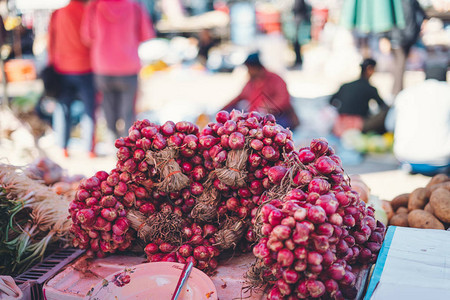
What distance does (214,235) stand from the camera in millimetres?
1611

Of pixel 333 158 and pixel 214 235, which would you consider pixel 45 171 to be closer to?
pixel 214 235

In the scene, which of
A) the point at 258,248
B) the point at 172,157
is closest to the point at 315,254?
the point at 258,248

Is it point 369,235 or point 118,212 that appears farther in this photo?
point 118,212

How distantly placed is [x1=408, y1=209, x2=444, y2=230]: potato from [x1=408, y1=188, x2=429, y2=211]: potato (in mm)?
150

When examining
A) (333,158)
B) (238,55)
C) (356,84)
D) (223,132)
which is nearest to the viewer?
(333,158)

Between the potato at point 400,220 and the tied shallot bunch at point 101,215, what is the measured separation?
1427 mm

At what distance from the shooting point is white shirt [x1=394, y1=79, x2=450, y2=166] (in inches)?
176

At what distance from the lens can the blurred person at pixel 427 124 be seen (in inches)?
176

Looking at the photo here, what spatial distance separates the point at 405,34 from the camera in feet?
20.6

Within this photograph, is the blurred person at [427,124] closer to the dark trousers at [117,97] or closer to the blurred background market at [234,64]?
the blurred background market at [234,64]

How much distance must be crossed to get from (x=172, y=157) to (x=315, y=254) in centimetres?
69

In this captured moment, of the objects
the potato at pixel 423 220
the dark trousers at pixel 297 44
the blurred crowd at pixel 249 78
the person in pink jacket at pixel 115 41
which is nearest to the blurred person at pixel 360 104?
the blurred crowd at pixel 249 78

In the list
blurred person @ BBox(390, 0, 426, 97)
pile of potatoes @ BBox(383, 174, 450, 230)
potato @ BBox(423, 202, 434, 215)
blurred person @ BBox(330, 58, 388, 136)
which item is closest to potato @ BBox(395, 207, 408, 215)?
pile of potatoes @ BBox(383, 174, 450, 230)

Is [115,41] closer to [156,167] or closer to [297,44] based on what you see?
Result: [156,167]
